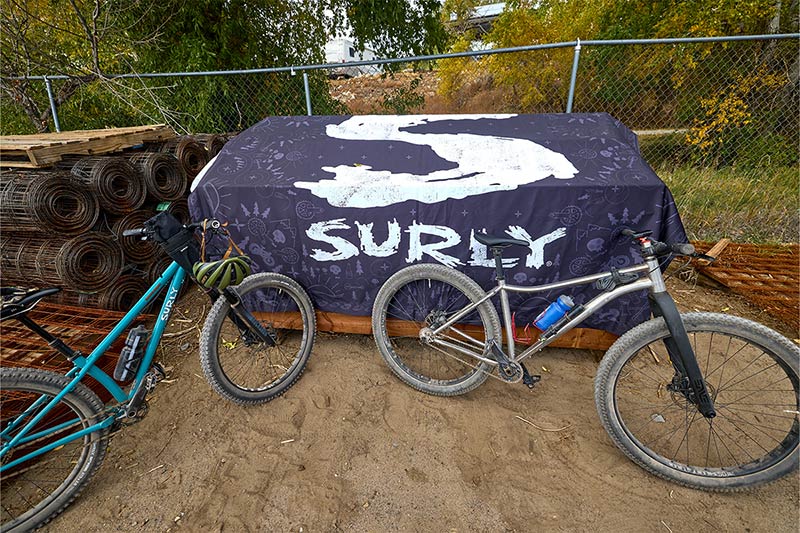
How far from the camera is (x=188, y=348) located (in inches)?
117

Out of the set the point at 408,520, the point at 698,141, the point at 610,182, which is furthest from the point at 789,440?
the point at 698,141

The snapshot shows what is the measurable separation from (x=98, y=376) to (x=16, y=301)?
553 millimetres

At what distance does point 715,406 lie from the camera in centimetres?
222

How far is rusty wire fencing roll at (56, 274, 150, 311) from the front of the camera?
2.89m

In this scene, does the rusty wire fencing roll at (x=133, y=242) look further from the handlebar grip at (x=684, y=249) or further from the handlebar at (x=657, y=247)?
the handlebar grip at (x=684, y=249)

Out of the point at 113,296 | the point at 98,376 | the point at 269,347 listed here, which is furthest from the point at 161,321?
the point at 113,296

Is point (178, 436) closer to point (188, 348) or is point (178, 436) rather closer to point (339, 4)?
point (188, 348)

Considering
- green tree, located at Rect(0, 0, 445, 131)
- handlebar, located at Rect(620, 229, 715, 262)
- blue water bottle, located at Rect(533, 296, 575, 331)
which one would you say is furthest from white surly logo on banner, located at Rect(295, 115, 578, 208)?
green tree, located at Rect(0, 0, 445, 131)

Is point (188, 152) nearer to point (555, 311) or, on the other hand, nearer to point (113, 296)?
point (113, 296)

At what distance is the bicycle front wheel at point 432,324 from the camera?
222cm

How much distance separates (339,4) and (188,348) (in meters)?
6.10

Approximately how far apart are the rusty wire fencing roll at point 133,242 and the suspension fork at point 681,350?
3862mm

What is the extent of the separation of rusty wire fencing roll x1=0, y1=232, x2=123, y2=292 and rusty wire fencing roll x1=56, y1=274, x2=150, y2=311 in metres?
0.07

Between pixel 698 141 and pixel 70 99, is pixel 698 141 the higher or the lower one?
the lower one
